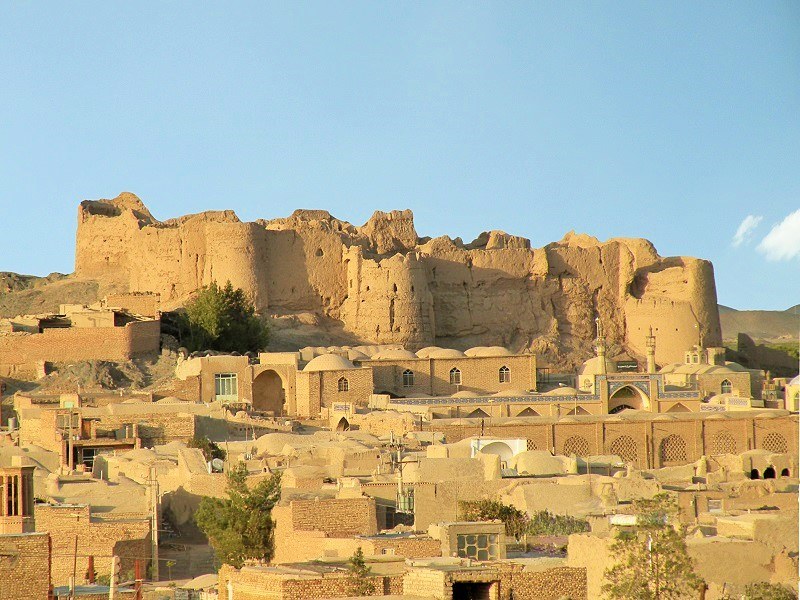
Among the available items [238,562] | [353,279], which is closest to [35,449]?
[238,562]

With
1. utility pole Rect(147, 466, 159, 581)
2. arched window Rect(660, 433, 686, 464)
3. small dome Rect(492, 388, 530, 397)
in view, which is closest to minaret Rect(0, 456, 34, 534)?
utility pole Rect(147, 466, 159, 581)

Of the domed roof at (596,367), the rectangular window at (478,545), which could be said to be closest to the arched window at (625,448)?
the domed roof at (596,367)

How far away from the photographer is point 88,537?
20078mm

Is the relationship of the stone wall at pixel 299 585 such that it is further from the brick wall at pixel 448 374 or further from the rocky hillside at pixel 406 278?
the rocky hillside at pixel 406 278

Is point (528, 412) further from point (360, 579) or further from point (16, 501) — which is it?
point (360, 579)

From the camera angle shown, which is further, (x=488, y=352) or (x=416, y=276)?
(x=416, y=276)

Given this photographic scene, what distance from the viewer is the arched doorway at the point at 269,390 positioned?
4106cm

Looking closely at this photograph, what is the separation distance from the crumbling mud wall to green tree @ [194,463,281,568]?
29784 millimetres

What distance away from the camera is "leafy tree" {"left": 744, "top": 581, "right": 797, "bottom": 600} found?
13.0 m

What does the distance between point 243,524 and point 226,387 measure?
21.2 metres

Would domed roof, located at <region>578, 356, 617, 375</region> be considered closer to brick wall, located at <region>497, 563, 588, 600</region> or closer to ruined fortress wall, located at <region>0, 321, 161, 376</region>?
ruined fortress wall, located at <region>0, 321, 161, 376</region>

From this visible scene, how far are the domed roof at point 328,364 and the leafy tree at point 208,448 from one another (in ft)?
30.9

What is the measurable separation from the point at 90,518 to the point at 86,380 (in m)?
19.8

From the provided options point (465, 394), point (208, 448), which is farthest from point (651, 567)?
point (465, 394)
